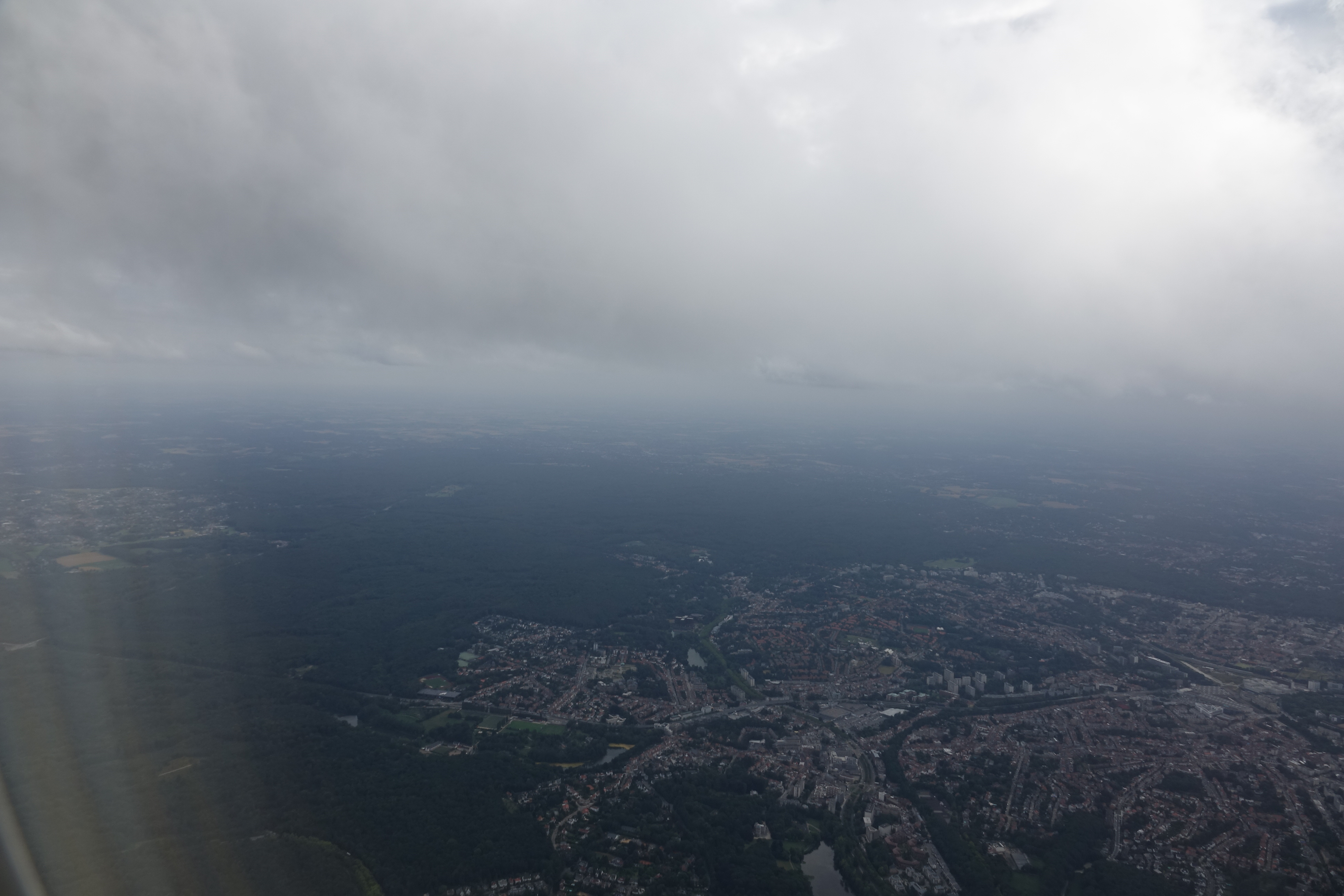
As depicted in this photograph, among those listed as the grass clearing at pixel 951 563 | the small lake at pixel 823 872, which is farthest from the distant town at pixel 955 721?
Result: the grass clearing at pixel 951 563

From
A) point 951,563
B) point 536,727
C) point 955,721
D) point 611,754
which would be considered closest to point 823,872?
point 611,754

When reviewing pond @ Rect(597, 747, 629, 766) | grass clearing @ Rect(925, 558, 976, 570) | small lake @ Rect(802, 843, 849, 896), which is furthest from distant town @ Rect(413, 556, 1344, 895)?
grass clearing @ Rect(925, 558, 976, 570)

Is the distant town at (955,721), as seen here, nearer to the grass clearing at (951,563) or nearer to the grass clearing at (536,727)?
the grass clearing at (536,727)

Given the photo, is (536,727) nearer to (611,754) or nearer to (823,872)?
(611,754)

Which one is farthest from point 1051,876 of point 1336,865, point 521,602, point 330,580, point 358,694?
point 330,580

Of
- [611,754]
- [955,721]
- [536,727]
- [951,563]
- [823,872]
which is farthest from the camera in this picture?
[951,563]

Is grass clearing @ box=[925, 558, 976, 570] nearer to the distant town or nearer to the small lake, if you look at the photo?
the distant town

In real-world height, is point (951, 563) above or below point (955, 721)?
above

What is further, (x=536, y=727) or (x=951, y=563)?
(x=951, y=563)
